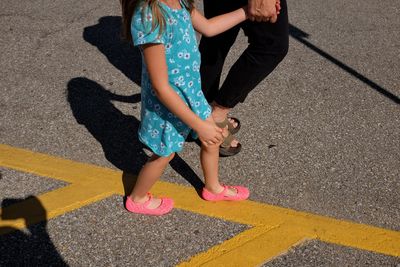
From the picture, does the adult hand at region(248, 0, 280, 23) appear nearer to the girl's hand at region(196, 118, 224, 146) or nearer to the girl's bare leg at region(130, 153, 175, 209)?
the girl's hand at region(196, 118, 224, 146)

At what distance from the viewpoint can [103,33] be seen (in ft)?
15.4

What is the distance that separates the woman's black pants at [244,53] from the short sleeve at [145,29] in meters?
0.89

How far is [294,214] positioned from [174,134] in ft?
2.65

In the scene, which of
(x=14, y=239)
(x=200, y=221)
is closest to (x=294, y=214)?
(x=200, y=221)

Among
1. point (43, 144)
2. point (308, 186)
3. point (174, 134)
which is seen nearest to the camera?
point (174, 134)

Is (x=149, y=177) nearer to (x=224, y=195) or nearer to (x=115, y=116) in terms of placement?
(x=224, y=195)

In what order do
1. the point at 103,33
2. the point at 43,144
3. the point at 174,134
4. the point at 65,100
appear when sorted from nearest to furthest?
the point at 174,134 < the point at 43,144 < the point at 65,100 < the point at 103,33

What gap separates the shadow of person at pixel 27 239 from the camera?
7.81 ft

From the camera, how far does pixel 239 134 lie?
3.33 meters

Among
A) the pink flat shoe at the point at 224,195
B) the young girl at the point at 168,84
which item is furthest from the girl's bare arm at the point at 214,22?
the pink flat shoe at the point at 224,195

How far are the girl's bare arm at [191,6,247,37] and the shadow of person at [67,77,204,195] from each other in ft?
3.00

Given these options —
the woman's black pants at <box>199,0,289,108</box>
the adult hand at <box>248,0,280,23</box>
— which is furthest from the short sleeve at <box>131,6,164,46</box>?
the woman's black pants at <box>199,0,289,108</box>

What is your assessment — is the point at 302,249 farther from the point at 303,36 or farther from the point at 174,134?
the point at 303,36

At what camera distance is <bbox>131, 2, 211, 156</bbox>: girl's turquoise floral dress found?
2.01 metres
